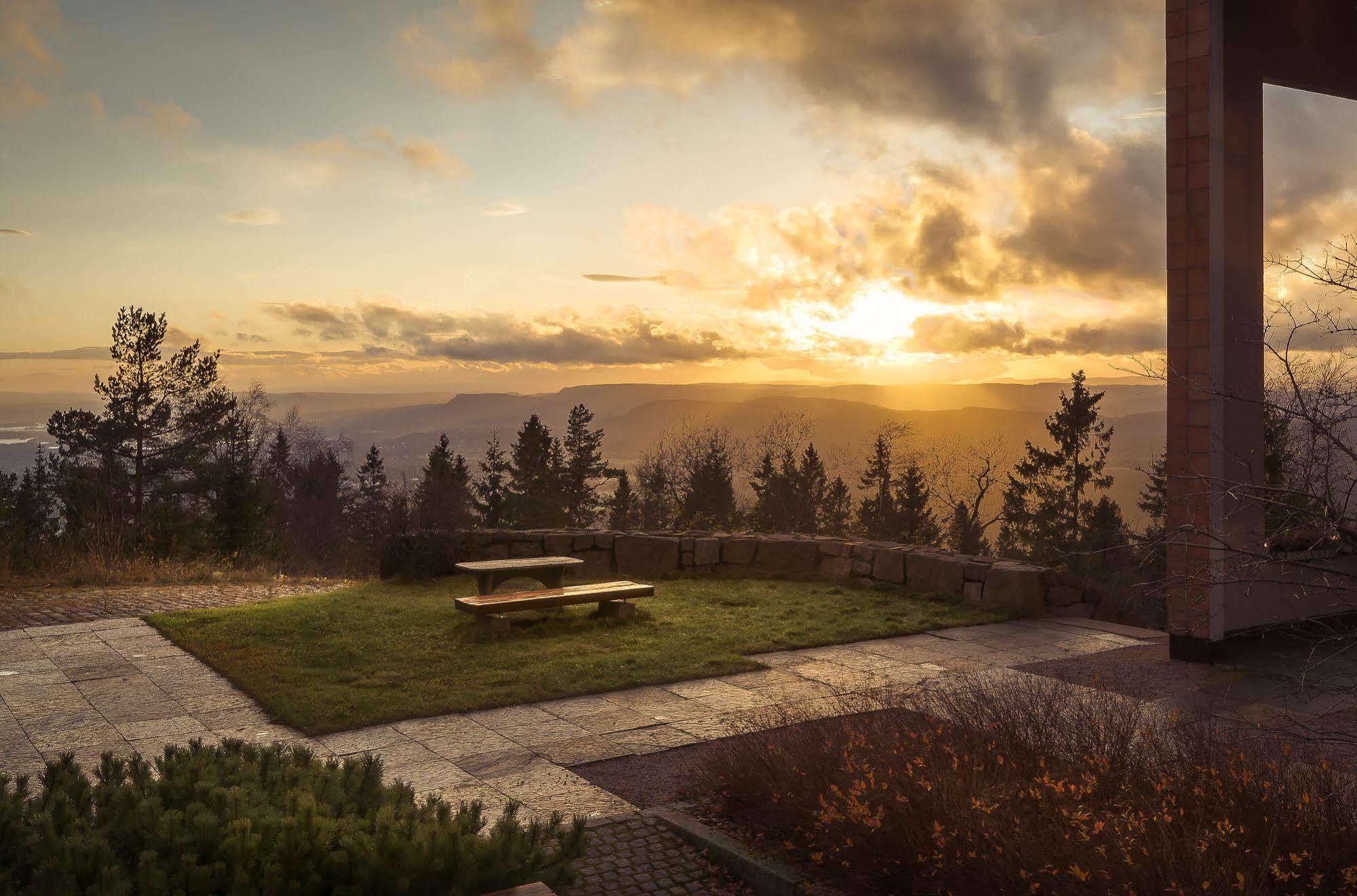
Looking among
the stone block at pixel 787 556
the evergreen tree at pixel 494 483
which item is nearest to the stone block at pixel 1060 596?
the stone block at pixel 787 556

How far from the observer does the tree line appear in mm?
13562

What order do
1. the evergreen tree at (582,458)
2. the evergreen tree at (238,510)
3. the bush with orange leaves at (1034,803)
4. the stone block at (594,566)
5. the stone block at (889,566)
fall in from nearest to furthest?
the bush with orange leaves at (1034,803)
the stone block at (889,566)
the stone block at (594,566)
the evergreen tree at (238,510)
the evergreen tree at (582,458)

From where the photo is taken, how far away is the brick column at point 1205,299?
245 inches

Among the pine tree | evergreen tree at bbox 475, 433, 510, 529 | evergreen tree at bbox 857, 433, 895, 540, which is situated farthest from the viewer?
evergreen tree at bbox 475, 433, 510, 529

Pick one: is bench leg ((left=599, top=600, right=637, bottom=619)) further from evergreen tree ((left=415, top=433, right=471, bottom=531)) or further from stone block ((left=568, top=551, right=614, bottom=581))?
evergreen tree ((left=415, top=433, right=471, bottom=531))

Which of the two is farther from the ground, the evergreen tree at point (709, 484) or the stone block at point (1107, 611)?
the evergreen tree at point (709, 484)

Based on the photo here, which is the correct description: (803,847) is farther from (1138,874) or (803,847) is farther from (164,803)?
(164,803)

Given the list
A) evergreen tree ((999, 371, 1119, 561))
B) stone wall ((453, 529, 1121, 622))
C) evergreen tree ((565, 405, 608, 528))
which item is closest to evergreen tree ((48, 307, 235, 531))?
evergreen tree ((565, 405, 608, 528))

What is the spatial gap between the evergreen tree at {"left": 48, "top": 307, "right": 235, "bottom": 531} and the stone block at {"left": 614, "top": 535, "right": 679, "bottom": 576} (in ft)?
54.2

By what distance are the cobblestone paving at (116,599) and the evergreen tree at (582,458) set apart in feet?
75.9

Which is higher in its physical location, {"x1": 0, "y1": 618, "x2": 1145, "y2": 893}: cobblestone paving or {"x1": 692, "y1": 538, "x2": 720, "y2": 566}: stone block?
{"x1": 692, "y1": 538, "x2": 720, "y2": 566}: stone block

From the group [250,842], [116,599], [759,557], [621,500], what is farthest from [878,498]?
[250,842]

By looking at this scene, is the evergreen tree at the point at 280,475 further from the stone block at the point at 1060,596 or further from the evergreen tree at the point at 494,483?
the stone block at the point at 1060,596

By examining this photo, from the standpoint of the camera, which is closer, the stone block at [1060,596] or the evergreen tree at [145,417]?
the stone block at [1060,596]
